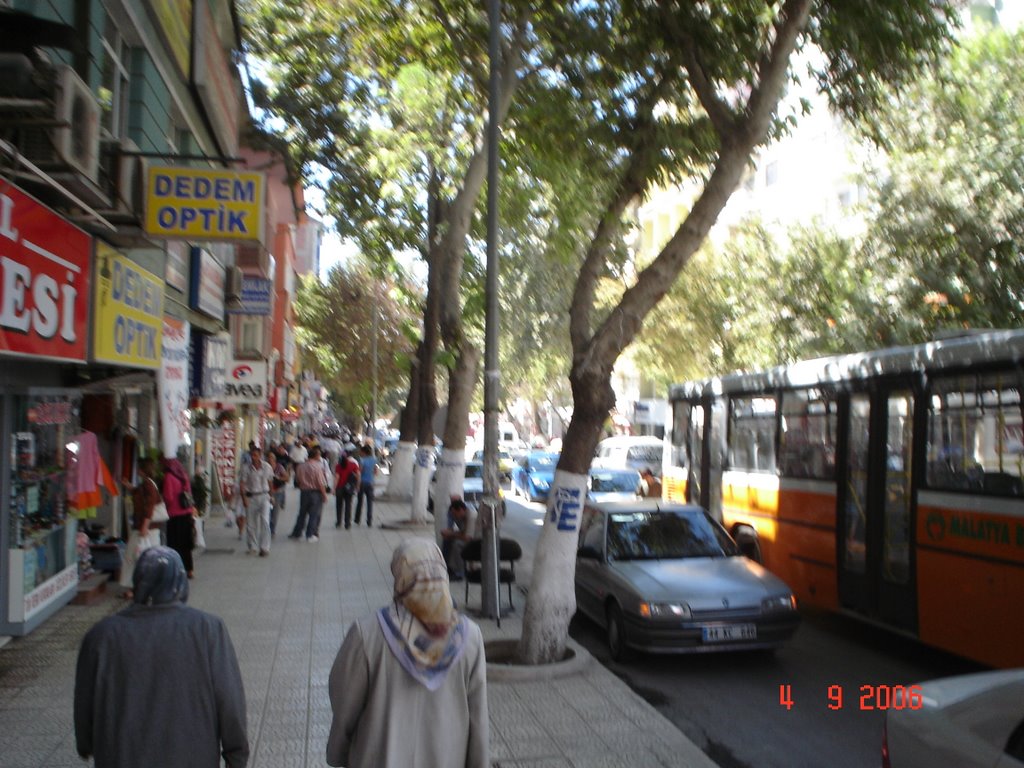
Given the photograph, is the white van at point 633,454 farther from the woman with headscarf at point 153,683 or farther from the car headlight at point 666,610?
the woman with headscarf at point 153,683

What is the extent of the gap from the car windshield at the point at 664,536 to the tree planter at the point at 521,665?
1.46m

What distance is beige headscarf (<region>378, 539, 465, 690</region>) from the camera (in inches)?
135

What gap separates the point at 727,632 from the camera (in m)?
9.08

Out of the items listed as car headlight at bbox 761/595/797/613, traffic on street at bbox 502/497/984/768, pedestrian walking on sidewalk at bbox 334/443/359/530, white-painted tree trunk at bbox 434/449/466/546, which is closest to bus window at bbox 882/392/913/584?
traffic on street at bbox 502/497/984/768

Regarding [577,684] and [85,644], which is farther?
[577,684]

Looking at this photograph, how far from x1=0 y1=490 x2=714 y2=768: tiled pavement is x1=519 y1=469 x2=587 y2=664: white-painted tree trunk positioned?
15.3 inches

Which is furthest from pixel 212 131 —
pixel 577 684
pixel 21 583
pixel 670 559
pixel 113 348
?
pixel 577 684

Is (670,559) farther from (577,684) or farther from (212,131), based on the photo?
(212,131)

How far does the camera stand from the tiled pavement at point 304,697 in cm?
657

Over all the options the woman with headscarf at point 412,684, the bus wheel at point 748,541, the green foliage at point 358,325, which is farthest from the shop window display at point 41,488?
the green foliage at point 358,325

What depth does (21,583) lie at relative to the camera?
945cm

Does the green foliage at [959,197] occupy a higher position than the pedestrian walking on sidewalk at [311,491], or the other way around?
the green foliage at [959,197]

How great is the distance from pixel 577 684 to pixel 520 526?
628 inches

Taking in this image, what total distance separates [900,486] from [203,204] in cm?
759
